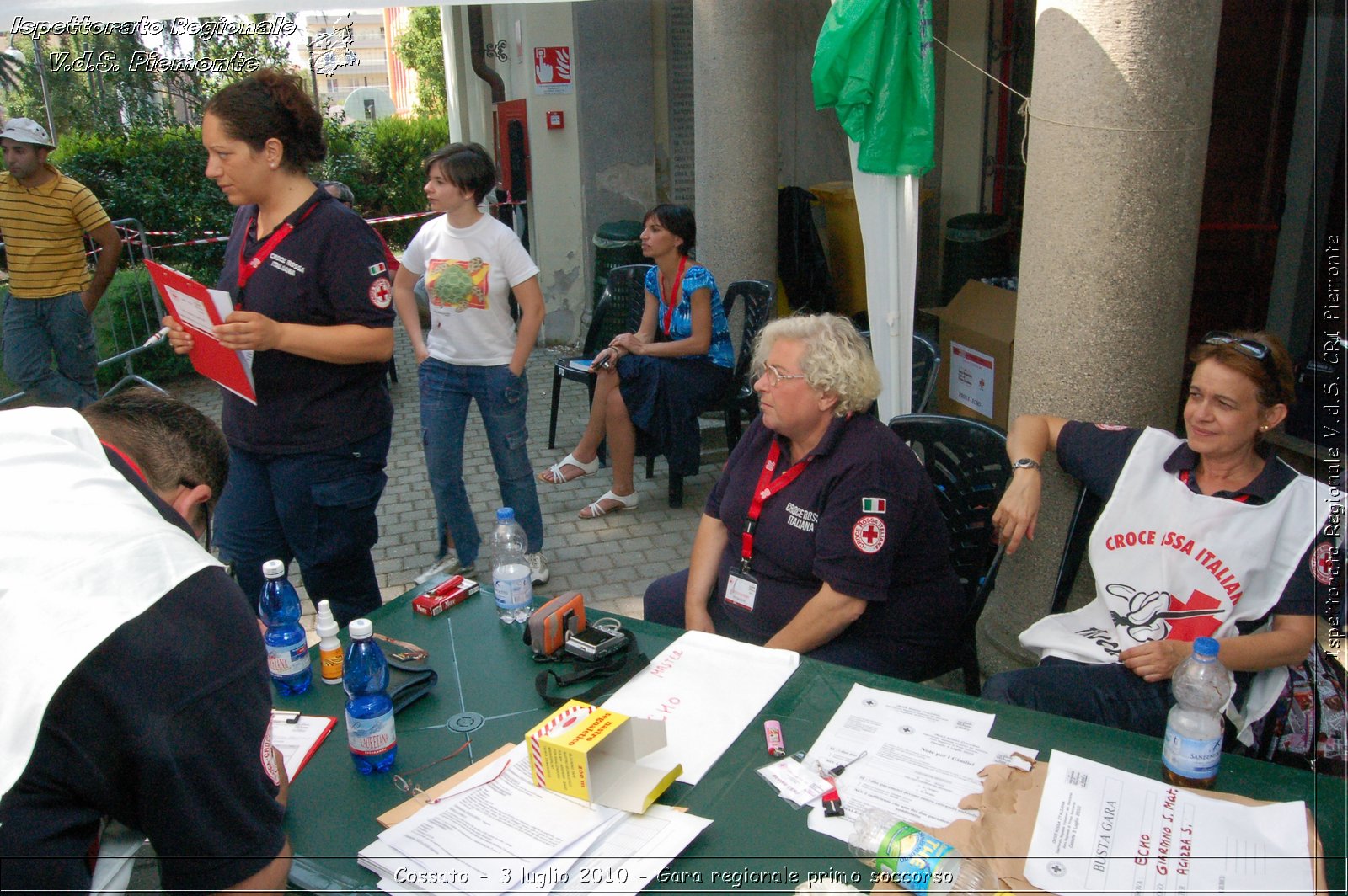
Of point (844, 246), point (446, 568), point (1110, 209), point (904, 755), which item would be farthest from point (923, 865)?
point (844, 246)

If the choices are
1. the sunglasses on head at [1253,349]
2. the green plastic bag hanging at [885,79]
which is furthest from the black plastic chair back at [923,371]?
the sunglasses on head at [1253,349]

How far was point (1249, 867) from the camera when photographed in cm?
171

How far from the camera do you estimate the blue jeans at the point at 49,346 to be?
632 cm

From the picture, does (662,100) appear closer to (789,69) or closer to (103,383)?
(789,69)

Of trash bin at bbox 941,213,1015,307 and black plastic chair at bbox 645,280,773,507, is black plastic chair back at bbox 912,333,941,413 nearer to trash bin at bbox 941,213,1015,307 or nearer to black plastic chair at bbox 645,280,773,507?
black plastic chair at bbox 645,280,773,507

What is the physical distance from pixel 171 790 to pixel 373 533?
75.9 inches

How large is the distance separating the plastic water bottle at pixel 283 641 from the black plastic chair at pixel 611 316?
3.68m

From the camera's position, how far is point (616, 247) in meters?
8.16

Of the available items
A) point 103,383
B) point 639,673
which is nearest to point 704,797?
point 639,673

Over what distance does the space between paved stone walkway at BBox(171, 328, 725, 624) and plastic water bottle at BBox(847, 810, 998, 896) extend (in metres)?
2.89

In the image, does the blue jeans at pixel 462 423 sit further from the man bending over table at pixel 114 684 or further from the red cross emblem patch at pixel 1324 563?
the red cross emblem patch at pixel 1324 563

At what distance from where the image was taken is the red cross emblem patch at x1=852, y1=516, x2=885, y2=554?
273 centimetres

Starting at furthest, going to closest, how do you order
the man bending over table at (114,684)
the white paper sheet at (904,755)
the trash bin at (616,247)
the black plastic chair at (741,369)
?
the trash bin at (616,247)
the black plastic chair at (741,369)
the white paper sheet at (904,755)
the man bending over table at (114,684)

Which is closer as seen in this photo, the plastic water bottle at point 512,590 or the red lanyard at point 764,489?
the plastic water bottle at point 512,590
